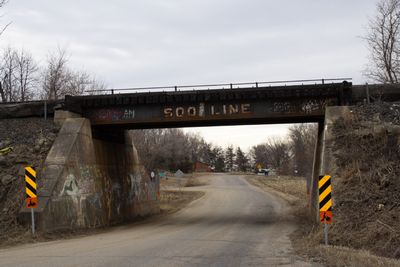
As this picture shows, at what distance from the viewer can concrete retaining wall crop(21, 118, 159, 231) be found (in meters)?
16.1

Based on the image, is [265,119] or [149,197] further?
[149,197]

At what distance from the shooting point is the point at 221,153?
509 feet

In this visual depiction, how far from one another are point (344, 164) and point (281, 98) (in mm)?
4813

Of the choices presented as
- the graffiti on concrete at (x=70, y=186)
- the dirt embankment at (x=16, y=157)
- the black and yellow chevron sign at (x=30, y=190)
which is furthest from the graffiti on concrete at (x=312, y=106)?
the black and yellow chevron sign at (x=30, y=190)

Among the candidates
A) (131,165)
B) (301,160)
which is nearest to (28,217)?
(131,165)

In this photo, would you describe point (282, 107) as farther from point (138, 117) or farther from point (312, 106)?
point (138, 117)

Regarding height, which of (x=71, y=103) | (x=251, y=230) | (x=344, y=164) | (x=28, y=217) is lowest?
(x=251, y=230)

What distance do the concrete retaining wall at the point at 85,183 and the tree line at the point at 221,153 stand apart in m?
15.3

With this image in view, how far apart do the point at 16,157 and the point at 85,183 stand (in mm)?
3027

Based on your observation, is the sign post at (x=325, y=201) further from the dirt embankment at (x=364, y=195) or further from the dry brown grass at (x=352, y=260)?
the dry brown grass at (x=352, y=260)

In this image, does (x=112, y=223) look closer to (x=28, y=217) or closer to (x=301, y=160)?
(x=28, y=217)

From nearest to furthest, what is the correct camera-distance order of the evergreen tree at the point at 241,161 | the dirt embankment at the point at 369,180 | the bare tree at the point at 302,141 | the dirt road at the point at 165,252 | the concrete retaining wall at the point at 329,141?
the dirt road at the point at 165,252 → the dirt embankment at the point at 369,180 → the concrete retaining wall at the point at 329,141 → the bare tree at the point at 302,141 → the evergreen tree at the point at 241,161

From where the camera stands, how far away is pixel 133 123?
20953 millimetres

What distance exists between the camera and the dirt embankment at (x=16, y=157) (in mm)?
15094
